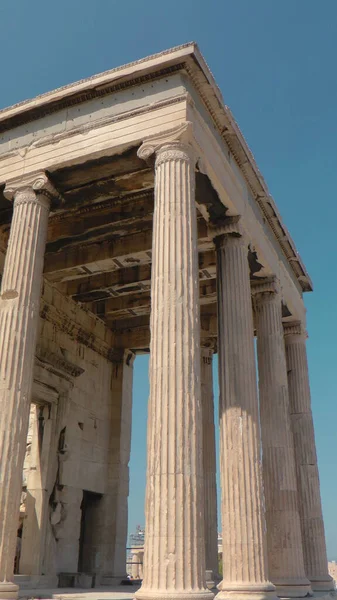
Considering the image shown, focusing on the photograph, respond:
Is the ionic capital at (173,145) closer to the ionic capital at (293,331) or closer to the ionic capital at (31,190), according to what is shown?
the ionic capital at (31,190)

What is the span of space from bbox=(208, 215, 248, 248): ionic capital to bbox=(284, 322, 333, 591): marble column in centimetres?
811

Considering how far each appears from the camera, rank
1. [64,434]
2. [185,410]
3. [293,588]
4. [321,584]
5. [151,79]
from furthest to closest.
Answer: [64,434] → [321,584] → [293,588] → [151,79] → [185,410]

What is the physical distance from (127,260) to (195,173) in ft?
21.6

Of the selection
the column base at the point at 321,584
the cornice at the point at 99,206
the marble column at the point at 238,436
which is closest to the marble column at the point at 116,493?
the column base at the point at 321,584

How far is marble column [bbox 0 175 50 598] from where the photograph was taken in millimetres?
13586

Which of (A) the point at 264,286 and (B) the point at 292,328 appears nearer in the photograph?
(A) the point at 264,286

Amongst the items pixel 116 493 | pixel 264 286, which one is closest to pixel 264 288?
pixel 264 286

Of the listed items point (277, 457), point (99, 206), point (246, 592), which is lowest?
point (246, 592)

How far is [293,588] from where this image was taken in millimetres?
17906

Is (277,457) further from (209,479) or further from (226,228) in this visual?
(226,228)

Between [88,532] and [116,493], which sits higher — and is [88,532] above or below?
below

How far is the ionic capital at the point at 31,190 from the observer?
16.7 m

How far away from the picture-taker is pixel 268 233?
2252cm

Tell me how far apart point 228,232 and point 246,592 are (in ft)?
32.3
